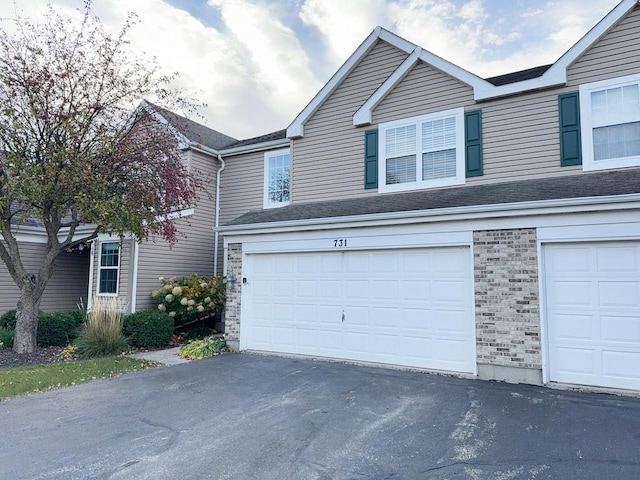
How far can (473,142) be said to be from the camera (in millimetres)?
Answer: 9250

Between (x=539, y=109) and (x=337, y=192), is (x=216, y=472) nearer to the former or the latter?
(x=337, y=192)

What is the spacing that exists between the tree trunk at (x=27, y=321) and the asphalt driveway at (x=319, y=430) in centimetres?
424

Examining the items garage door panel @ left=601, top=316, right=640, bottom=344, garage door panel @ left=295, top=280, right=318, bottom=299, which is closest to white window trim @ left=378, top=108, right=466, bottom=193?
garage door panel @ left=295, top=280, right=318, bottom=299

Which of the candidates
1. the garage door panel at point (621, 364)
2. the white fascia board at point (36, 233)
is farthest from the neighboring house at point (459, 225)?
the white fascia board at point (36, 233)

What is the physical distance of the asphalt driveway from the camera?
4082mm

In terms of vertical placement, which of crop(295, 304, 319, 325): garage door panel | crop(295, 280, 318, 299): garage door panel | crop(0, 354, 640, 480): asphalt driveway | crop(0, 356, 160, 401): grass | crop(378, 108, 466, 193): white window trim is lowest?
crop(0, 356, 160, 401): grass

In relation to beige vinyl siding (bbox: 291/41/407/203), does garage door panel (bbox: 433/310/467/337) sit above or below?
below

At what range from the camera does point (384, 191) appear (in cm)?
1017

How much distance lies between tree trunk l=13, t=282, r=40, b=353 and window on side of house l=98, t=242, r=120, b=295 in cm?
223

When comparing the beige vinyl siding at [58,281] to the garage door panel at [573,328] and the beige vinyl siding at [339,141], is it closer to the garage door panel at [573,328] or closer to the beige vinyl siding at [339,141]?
the beige vinyl siding at [339,141]

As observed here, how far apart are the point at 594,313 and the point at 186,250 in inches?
439

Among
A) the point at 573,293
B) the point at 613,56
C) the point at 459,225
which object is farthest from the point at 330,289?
the point at 613,56

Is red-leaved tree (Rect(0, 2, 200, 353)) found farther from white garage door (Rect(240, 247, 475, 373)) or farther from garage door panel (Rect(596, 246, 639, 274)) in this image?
garage door panel (Rect(596, 246, 639, 274))

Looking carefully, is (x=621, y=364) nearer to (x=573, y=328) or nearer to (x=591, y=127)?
(x=573, y=328)
